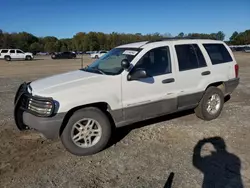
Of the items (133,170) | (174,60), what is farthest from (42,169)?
(174,60)

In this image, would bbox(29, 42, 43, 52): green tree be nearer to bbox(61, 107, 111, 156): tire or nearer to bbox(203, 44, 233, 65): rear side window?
bbox(203, 44, 233, 65): rear side window

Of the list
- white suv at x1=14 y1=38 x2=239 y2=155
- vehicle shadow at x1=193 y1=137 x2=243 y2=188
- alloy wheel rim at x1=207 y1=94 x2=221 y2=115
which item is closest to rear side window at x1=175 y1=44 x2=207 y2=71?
white suv at x1=14 y1=38 x2=239 y2=155

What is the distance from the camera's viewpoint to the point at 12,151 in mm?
4492

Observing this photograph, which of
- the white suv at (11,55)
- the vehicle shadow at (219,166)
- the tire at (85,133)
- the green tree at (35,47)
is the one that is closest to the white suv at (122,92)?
the tire at (85,133)

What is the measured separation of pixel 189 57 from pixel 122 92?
72.9 inches

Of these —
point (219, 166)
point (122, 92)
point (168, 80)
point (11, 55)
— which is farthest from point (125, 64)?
point (11, 55)

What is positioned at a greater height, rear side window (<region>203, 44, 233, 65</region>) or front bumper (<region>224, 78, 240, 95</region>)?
rear side window (<region>203, 44, 233, 65</region>)

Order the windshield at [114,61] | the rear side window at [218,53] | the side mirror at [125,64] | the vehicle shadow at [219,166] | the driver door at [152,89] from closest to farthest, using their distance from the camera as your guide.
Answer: the vehicle shadow at [219,166] < the side mirror at [125,64] < the driver door at [152,89] < the windshield at [114,61] < the rear side window at [218,53]

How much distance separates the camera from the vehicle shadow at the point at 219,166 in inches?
133

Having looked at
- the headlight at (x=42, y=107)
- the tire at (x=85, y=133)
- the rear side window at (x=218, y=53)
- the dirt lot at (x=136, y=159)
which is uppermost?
the rear side window at (x=218, y=53)

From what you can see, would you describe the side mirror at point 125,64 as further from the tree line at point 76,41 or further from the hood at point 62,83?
the tree line at point 76,41

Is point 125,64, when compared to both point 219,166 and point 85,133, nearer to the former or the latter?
point 85,133

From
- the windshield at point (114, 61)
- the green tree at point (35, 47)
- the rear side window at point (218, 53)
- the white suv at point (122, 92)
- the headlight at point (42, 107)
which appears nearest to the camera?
the headlight at point (42, 107)

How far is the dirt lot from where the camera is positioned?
11.5 ft
